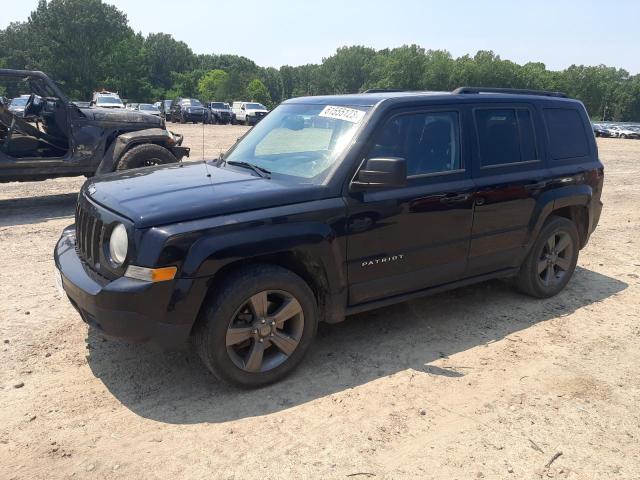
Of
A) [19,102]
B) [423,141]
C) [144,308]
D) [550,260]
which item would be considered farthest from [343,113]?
[19,102]

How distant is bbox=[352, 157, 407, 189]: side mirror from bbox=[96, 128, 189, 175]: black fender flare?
612cm

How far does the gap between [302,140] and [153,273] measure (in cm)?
165

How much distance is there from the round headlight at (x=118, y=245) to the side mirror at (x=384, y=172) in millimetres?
1532

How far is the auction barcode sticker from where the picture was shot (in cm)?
383

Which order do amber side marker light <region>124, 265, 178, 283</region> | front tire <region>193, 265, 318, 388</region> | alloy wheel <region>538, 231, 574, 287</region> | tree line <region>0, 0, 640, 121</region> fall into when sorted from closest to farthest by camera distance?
amber side marker light <region>124, 265, 178, 283</region> → front tire <region>193, 265, 318, 388</region> → alloy wheel <region>538, 231, 574, 287</region> → tree line <region>0, 0, 640, 121</region>

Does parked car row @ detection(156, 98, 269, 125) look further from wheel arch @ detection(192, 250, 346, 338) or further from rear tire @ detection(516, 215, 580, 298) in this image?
wheel arch @ detection(192, 250, 346, 338)

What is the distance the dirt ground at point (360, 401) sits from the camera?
9.12 feet

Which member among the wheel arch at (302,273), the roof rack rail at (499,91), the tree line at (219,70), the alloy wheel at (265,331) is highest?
the tree line at (219,70)

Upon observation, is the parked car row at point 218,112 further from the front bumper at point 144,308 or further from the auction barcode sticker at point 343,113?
the front bumper at point 144,308

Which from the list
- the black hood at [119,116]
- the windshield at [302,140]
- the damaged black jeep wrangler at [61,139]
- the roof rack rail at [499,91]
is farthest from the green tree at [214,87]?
the windshield at [302,140]

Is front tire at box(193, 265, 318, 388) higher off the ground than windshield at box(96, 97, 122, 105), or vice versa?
windshield at box(96, 97, 122, 105)

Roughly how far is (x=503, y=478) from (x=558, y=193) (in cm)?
296

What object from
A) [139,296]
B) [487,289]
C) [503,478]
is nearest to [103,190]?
[139,296]

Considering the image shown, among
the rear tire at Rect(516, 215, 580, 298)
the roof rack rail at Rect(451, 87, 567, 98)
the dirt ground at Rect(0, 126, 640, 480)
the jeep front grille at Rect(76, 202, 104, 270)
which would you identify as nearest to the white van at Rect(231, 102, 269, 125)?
the roof rack rail at Rect(451, 87, 567, 98)
